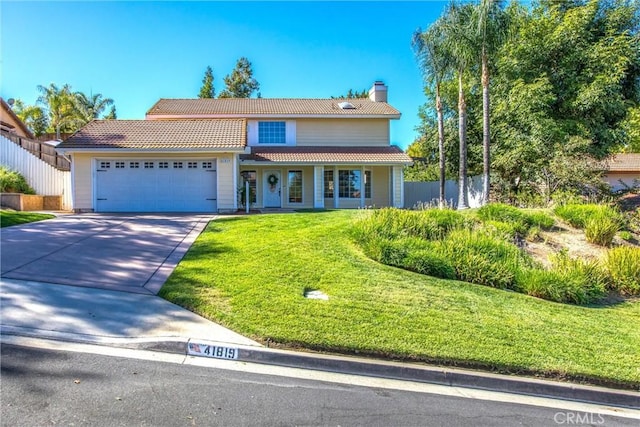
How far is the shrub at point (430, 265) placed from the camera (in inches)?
298

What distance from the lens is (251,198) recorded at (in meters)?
20.7

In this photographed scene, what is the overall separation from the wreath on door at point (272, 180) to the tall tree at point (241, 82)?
2344 centimetres

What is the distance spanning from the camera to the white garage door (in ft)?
53.1

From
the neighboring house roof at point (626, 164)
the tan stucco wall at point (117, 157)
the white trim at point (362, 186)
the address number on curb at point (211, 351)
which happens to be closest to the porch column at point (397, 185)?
the white trim at point (362, 186)

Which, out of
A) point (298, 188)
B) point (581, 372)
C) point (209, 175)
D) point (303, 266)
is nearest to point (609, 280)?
point (581, 372)

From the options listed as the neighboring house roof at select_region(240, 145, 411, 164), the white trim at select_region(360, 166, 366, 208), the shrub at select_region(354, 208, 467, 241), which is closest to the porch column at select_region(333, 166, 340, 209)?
the neighboring house roof at select_region(240, 145, 411, 164)

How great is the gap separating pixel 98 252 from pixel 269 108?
1597 cm

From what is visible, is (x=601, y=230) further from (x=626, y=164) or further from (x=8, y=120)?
(x=8, y=120)

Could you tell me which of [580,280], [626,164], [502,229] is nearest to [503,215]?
[502,229]

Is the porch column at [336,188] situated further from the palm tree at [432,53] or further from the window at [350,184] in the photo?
the palm tree at [432,53]

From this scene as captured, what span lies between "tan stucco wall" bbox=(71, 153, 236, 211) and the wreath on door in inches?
181

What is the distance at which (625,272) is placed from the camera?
7695 millimetres

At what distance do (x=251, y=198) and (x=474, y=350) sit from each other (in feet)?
55.7

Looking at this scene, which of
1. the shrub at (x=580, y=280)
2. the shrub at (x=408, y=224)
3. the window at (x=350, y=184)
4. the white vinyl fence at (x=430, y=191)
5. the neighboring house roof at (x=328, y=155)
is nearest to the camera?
the shrub at (x=580, y=280)
